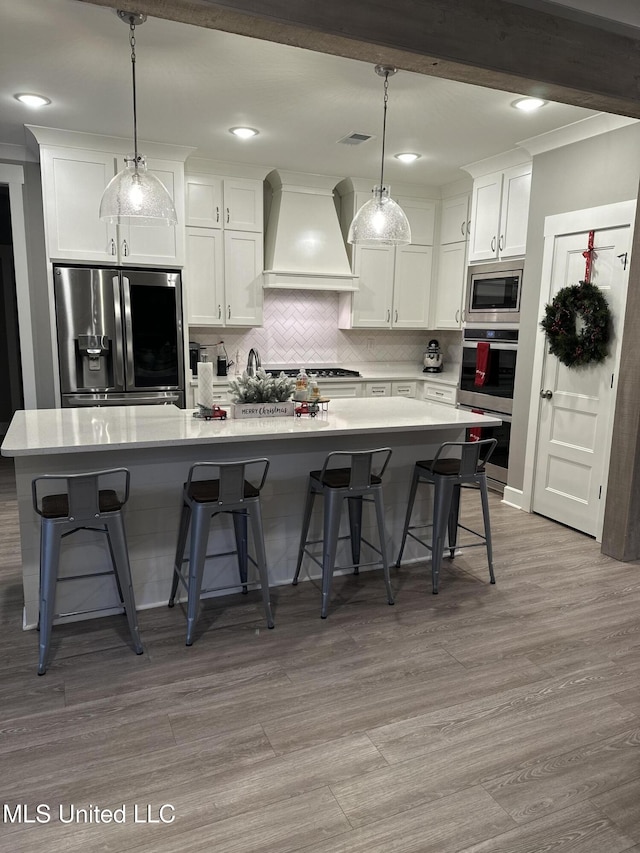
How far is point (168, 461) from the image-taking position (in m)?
2.89

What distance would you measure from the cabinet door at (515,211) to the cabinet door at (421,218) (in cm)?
124

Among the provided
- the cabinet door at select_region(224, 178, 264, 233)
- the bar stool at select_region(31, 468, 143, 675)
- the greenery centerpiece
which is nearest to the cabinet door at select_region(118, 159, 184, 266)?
the cabinet door at select_region(224, 178, 264, 233)

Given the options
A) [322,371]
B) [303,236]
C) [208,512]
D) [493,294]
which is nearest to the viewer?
[208,512]

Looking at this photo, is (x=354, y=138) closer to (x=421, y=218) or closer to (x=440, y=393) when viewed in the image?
(x=421, y=218)

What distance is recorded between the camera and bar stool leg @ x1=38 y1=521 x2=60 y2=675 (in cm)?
236

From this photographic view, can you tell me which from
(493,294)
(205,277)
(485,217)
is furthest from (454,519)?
(205,277)

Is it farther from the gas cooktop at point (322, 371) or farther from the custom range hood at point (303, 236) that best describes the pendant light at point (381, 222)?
the gas cooktop at point (322, 371)

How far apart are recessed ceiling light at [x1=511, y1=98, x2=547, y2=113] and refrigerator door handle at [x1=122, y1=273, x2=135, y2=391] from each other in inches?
117

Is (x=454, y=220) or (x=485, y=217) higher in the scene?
(x=454, y=220)

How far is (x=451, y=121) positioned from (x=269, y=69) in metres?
1.38

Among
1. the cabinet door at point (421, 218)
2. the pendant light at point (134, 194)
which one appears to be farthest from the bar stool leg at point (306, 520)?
the cabinet door at point (421, 218)

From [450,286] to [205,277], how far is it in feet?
7.77

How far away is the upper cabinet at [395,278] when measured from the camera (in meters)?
5.82

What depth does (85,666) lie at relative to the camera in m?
2.48
